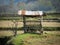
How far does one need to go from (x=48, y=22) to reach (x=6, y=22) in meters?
0.63

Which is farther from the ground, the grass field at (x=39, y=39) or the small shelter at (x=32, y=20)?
the small shelter at (x=32, y=20)

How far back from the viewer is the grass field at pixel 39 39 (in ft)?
9.71

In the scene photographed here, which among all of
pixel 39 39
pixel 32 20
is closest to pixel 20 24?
pixel 32 20

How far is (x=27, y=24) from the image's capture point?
3066 millimetres

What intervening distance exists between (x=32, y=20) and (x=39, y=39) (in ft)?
1.01

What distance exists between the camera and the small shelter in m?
3.05

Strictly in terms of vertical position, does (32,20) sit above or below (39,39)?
above

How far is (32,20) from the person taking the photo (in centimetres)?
306

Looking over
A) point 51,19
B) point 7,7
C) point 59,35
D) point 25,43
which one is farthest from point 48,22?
point 7,7

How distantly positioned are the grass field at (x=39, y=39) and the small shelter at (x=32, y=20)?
0.30ft

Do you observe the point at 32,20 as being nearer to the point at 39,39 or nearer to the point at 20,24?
the point at 20,24

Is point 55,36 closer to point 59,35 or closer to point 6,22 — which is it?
point 59,35

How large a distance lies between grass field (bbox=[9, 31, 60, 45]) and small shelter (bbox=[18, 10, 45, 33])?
0.30 feet

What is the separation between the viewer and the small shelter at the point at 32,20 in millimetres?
3055
